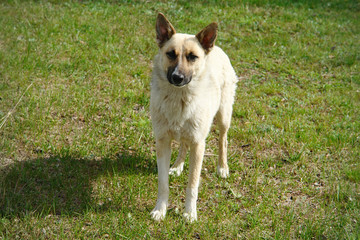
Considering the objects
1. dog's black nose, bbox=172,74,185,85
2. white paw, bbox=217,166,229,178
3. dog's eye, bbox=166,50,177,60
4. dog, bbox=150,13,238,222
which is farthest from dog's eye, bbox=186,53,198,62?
white paw, bbox=217,166,229,178

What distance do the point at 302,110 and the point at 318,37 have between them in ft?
12.8

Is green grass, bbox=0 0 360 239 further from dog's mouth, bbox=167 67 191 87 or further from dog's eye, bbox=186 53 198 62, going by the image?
dog's eye, bbox=186 53 198 62

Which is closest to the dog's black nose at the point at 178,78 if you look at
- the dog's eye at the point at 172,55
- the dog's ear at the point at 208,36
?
the dog's eye at the point at 172,55

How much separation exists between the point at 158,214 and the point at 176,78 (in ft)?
4.76

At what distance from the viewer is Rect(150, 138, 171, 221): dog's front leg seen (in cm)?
374

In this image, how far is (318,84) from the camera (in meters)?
7.05

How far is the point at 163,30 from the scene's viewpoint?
376 cm

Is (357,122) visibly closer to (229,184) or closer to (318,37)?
(229,184)

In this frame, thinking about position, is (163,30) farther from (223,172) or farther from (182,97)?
(223,172)

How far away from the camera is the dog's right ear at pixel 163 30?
3.70 metres

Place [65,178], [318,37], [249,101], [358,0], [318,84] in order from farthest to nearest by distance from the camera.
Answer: [358,0] < [318,37] < [318,84] < [249,101] < [65,178]

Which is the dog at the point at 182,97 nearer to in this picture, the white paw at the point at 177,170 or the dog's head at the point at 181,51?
the dog's head at the point at 181,51

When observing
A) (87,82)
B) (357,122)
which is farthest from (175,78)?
(357,122)

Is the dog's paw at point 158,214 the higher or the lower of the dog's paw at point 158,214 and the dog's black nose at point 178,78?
the lower
